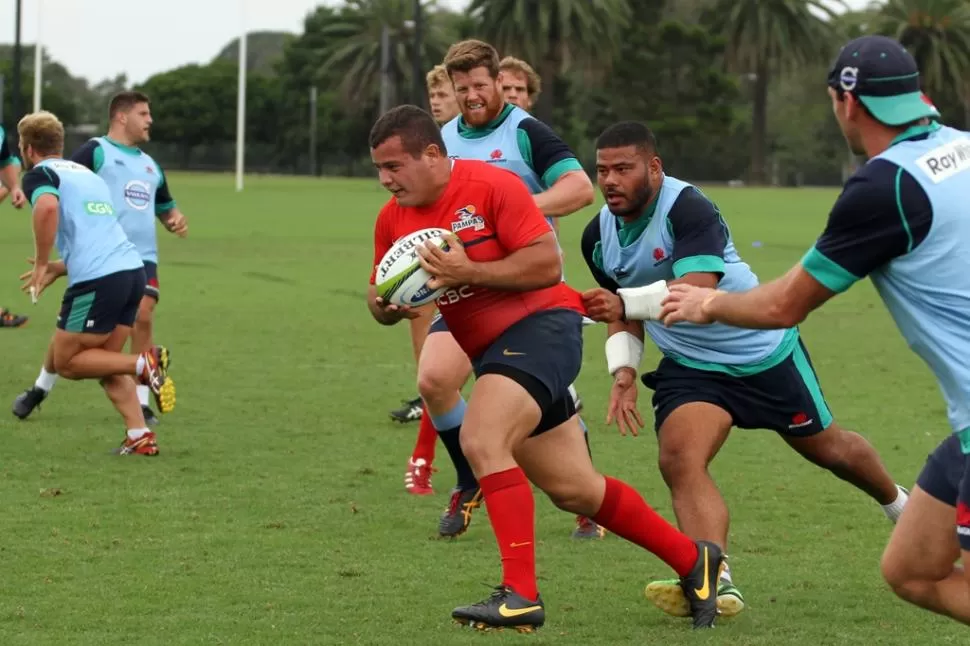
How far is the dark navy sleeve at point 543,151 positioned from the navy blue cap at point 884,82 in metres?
3.64

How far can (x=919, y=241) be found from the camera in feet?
14.5

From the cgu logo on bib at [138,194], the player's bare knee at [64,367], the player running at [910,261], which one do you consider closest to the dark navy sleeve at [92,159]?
the cgu logo on bib at [138,194]

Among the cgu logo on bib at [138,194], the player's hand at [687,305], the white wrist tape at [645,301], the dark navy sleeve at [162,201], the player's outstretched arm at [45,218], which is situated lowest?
the dark navy sleeve at [162,201]

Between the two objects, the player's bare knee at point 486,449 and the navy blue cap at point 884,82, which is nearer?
the navy blue cap at point 884,82

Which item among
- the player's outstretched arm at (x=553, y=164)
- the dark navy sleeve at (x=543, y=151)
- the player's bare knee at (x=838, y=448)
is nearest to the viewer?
the player's bare knee at (x=838, y=448)

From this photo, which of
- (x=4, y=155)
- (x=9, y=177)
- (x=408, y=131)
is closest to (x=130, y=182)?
(x=9, y=177)

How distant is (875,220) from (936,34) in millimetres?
78866

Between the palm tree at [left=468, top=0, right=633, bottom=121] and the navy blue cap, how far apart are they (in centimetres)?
6259

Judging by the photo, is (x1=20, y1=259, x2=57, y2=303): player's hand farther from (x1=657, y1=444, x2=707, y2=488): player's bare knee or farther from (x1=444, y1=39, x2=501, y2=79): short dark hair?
(x1=657, y1=444, x2=707, y2=488): player's bare knee

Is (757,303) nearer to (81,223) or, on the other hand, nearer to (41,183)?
(81,223)

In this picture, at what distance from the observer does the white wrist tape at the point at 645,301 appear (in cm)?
594

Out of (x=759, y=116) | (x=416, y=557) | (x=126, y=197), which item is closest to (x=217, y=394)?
(x=126, y=197)

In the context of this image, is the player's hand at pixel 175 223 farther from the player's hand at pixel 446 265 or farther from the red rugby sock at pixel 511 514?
the red rugby sock at pixel 511 514

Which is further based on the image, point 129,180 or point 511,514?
point 129,180
